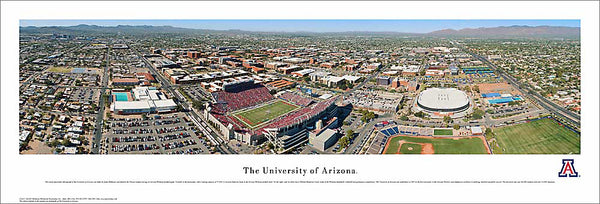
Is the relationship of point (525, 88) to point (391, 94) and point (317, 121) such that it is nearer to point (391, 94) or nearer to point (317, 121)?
point (391, 94)

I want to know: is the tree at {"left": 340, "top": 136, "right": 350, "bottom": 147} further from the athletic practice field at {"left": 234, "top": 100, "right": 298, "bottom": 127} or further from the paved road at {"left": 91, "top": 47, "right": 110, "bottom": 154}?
the paved road at {"left": 91, "top": 47, "right": 110, "bottom": 154}

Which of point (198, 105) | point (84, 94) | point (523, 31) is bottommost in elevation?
point (198, 105)

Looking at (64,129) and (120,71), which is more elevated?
(120,71)

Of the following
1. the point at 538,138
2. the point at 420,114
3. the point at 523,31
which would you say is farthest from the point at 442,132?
the point at 523,31

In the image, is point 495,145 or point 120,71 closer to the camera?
point 495,145

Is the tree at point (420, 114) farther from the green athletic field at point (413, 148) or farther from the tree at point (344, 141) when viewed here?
the tree at point (344, 141)

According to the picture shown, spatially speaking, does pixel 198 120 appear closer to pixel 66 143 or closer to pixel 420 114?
pixel 66 143

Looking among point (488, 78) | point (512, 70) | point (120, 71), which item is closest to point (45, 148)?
point (120, 71)
